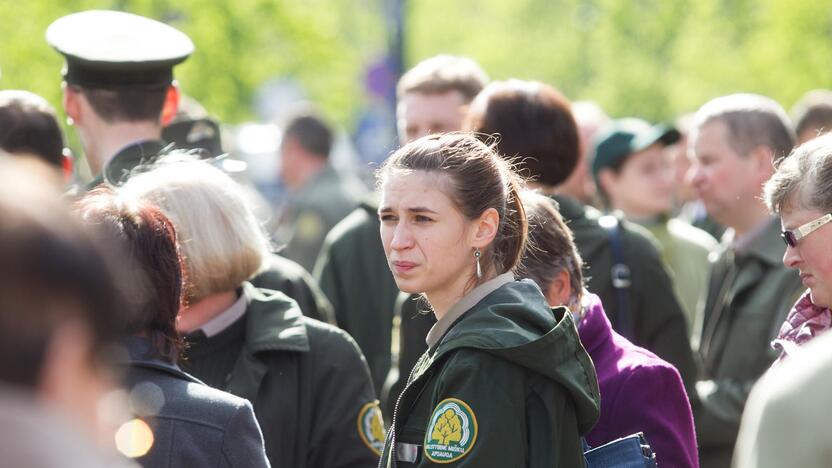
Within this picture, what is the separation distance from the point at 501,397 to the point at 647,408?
722mm

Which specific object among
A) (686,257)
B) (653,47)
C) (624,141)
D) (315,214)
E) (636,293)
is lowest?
(653,47)

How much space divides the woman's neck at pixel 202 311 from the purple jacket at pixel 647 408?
4.10 ft

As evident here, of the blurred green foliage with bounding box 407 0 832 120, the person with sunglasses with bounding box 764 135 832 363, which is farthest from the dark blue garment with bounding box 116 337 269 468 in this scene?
the blurred green foliage with bounding box 407 0 832 120

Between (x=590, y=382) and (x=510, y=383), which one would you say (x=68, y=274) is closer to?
(x=510, y=383)

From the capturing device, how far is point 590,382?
3.25m

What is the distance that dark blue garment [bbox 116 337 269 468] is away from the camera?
9.99 feet

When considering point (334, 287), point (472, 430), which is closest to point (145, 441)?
point (472, 430)

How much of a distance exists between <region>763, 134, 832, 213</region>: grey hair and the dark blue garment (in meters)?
1.73

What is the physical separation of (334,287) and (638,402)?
264 centimetres

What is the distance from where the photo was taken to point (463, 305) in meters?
3.43

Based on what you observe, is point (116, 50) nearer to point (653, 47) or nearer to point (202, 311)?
point (202, 311)

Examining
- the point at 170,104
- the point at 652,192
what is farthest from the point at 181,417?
the point at 652,192

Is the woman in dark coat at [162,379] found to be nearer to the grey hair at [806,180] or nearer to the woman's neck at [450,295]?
the woman's neck at [450,295]

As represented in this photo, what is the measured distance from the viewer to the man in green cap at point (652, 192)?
296 inches
